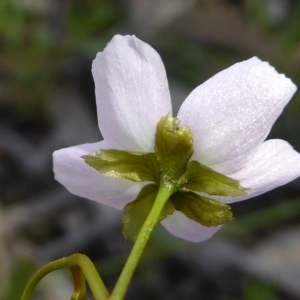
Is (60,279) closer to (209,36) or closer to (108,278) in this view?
(108,278)

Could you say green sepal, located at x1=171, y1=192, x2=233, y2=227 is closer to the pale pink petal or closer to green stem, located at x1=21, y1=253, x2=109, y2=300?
the pale pink petal

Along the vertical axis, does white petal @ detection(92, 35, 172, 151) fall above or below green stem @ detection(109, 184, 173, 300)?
above

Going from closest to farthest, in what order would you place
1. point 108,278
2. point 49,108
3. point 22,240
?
point 108,278 → point 22,240 → point 49,108

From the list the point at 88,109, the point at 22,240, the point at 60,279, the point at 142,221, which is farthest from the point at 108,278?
the point at 142,221

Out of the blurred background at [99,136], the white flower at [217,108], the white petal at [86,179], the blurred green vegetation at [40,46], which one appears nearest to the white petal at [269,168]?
the white flower at [217,108]

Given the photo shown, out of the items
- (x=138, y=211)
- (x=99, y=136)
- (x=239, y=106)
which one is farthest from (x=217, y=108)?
(x=99, y=136)

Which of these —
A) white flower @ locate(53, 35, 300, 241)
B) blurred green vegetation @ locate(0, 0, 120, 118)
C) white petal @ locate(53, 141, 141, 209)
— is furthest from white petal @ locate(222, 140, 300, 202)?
blurred green vegetation @ locate(0, 0, 120, 118)
